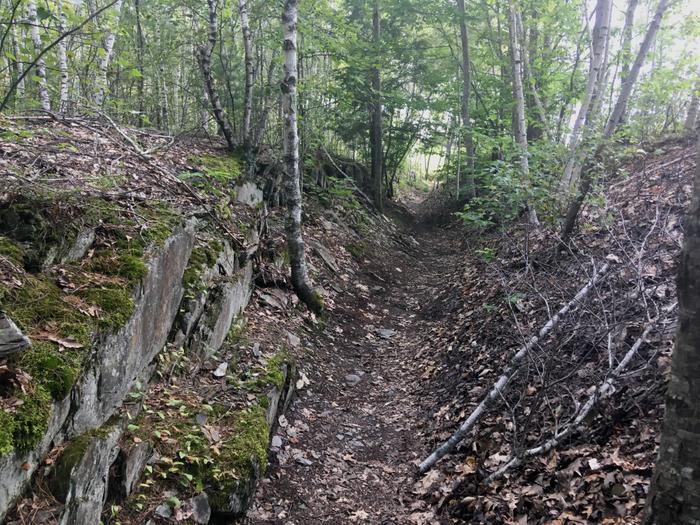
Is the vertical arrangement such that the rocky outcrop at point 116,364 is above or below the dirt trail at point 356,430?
above

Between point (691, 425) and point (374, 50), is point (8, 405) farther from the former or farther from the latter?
point (374, 50)

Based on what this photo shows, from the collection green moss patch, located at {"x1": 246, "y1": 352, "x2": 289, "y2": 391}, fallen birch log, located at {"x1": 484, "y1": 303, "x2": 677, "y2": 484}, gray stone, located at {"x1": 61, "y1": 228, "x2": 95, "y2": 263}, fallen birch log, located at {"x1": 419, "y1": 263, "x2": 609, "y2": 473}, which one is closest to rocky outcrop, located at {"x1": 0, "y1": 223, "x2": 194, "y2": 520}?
gray stone, located at {"x1": 61, "y1": 228, "x2": 95, "y2": 263}

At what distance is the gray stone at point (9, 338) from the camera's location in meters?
3.08

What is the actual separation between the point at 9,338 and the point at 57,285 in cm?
100

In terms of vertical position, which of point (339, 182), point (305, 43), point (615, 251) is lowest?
point (615, 251)

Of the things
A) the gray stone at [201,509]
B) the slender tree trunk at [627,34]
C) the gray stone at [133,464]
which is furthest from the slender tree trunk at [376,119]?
the gray stone at [201,509]

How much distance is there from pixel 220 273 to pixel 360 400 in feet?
9.18

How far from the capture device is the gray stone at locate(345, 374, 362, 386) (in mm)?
7100

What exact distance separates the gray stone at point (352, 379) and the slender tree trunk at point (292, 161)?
5.39 ft

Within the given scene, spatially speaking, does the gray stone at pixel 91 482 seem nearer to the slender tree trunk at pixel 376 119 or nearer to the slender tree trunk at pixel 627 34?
the slender tree trunk at pixel 627 34

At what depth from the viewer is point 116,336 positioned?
4.01m

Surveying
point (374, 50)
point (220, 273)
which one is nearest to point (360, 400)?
point (220, 273)

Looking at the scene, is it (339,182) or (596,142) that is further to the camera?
(339,182)

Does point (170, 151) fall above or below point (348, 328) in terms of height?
above
